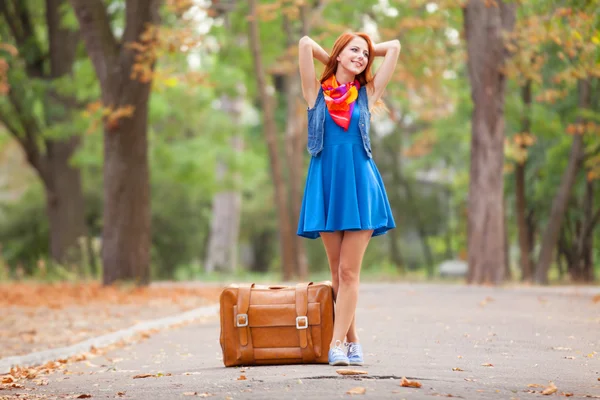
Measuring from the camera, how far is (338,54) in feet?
24.1

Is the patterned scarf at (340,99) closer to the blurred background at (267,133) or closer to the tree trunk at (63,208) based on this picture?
the blurred background at (267,133)

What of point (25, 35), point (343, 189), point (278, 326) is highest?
point (25, 35)

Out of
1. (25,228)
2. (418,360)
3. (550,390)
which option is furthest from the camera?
(25,228)

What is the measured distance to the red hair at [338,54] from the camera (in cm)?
730

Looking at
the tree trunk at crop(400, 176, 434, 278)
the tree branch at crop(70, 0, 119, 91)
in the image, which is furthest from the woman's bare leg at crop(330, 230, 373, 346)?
the tree trunk at crop(400, 176, 434, 278)

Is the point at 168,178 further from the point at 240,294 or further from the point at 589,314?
the point at 240,294

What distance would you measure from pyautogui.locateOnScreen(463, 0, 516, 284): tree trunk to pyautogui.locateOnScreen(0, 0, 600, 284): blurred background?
3 cm

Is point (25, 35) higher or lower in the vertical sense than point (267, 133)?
higher

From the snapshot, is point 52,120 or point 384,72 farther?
point 52,120

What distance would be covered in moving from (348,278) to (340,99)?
130 centimetres

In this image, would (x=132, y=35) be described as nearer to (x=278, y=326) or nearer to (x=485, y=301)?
(x=485, y=301)

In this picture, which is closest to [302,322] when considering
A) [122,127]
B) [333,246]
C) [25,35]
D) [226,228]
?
[333,246]

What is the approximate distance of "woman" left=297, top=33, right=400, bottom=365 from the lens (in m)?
7.12

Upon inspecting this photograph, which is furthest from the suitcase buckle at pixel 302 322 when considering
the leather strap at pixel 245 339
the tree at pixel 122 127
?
the tree at pixel 122 127
